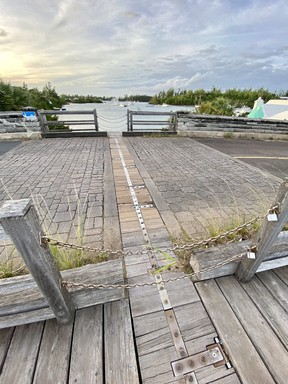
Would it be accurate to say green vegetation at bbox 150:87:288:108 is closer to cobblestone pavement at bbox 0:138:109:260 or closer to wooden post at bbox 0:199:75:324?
Answer: cobblestone pavement at bbox 0:138:109:260

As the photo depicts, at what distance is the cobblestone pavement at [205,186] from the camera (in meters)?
3.00

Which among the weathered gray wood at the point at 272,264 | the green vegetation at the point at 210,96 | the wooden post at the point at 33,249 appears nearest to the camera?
the wooden post at the point at 33,249

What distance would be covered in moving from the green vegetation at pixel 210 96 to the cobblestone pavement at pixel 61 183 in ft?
64.7

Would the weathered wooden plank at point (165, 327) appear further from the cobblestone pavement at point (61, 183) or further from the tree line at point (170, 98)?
the tree line at point (170, 98)

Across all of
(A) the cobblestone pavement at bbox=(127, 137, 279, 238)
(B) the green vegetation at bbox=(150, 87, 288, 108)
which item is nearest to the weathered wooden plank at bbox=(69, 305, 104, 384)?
(A) the cobblestone pavement at bbox=(127, 137, 279, 238)

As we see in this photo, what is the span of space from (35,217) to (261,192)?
410 cm

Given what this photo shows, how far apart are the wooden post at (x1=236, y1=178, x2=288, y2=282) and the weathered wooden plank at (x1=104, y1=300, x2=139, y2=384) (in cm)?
117

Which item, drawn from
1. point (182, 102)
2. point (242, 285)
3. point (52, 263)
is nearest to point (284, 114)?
point (242, 285)

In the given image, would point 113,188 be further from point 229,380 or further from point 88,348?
point 229,380

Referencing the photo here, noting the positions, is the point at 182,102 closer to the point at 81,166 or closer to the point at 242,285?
the point at 81,166

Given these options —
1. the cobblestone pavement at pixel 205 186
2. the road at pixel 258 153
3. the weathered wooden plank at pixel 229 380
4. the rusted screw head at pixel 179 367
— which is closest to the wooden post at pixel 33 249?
the rusted screw head at pixel 179 367

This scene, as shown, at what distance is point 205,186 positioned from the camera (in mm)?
4070

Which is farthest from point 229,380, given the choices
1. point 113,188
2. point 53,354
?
point 113,188

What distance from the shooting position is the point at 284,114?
1319 centimetres
